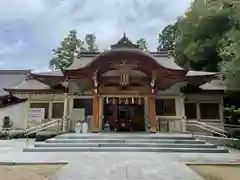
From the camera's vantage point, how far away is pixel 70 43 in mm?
35438

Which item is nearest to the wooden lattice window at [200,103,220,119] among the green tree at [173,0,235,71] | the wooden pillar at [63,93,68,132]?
the green tree at [173,0,235,71]

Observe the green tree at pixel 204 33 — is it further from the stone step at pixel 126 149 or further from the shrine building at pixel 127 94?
the stone step at pixel 126 149

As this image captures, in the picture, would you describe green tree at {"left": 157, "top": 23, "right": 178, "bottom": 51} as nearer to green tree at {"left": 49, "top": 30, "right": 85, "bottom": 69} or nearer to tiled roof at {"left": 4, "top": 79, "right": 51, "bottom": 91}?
green tree at {"left": 49, "top": 30, "right": 85, "bottom": 69}

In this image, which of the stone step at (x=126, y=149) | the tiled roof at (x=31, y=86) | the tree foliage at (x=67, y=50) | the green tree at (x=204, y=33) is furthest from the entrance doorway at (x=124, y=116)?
the tree foliage at (x=67, y=50)

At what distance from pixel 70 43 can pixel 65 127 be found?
22.6m

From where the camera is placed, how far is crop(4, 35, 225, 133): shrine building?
42.9ft

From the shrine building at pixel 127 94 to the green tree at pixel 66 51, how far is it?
663 inches

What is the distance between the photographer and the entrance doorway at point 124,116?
15.5 m

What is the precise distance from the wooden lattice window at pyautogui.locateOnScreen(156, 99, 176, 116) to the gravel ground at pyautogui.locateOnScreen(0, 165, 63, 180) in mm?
9437

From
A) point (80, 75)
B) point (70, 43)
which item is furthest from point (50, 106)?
point (70, 43)

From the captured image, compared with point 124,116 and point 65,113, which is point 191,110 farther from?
point 65,113

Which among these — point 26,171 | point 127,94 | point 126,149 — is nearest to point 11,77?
point 127,94

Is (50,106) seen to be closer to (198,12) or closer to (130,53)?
(130,53)

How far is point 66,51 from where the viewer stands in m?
34.9
